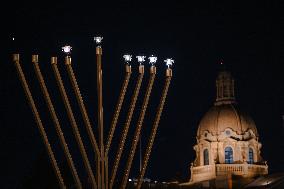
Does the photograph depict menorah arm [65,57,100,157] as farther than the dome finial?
No

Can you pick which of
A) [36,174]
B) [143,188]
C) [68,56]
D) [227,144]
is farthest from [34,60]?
[227,144]

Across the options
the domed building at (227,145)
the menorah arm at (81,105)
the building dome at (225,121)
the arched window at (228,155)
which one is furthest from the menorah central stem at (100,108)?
the arched window at (228,155)

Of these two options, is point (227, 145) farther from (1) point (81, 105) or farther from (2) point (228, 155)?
(1) point (81, 105)

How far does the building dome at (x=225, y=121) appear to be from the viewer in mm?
52000

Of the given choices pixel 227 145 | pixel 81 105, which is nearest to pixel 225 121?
pixel 227 145

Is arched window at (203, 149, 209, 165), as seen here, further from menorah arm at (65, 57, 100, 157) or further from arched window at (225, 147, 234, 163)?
menorah arm at (65, 57, 100, 157)

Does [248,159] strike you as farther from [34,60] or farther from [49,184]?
[34,60]

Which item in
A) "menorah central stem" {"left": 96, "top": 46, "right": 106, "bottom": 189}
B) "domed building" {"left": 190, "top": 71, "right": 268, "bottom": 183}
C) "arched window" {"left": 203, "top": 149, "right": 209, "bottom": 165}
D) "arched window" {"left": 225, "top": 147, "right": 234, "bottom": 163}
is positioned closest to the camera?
"menorah central stem" {"left": 96, "top": 46, "right": 106, "bottom": 189}

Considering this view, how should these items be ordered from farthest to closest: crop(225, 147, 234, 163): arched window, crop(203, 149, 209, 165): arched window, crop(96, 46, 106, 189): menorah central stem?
crop(203, 149, 209, 165): arched window
crop(225, 147, 234, 163): arched window
crop(96, 46, 106, 189): menorah central stem

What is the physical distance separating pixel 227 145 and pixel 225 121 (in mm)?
1759

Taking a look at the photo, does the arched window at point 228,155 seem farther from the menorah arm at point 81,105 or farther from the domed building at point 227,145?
the menorah arm at point 81,105

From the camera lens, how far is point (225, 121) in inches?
2057

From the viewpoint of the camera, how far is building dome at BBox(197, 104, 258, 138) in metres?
52.0

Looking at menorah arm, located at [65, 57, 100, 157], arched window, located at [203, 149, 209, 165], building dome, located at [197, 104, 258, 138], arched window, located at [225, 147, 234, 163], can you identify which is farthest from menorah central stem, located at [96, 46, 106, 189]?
arched window, located at [203, 149, 209, 165]
